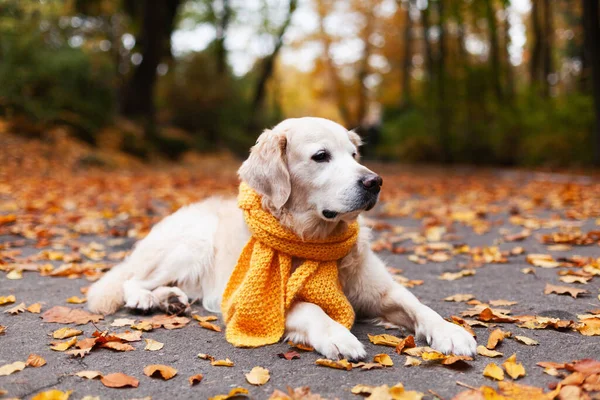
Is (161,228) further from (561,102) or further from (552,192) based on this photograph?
(561,102)

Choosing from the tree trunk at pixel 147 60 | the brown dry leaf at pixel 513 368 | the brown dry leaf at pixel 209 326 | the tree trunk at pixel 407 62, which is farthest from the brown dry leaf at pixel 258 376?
the tree trunk at pixel 407 62

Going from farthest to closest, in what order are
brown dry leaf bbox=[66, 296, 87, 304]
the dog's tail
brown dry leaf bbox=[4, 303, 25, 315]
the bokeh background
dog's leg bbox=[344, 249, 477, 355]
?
the bokeh background, brown dry leaf bbox=[66, 296, 87, 304], the dog's tail, brown dry leaf bbox=[4, 303, 25, 315], dog's leg bbox=[344, 249, 477, 355]

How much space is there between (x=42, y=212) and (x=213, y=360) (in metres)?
5.88

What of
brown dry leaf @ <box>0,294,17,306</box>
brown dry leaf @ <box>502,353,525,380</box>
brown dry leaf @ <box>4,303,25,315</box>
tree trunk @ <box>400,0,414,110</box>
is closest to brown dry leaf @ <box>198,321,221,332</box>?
brown dry leaf @ <box>4,303,25,315</box>

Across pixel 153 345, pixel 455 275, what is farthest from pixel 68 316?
pixel 455 275

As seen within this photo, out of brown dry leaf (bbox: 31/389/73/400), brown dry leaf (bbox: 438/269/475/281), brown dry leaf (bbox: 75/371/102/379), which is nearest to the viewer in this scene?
brown dry leaf (bbox: 31/389/73/400)

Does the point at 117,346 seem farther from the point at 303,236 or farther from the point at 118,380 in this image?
the point at 303,236

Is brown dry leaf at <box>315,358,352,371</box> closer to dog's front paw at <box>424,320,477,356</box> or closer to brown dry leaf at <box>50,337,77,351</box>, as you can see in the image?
dog's front paw at <box>424,320,477,356</box>

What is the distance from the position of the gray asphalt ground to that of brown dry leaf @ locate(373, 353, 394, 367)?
2.3 inches

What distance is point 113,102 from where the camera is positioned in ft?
60.1

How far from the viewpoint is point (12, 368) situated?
2.58 m

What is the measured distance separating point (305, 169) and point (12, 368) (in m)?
1.88

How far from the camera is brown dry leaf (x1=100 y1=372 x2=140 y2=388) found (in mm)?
2441

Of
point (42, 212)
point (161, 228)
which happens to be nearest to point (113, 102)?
point (42, 212)
